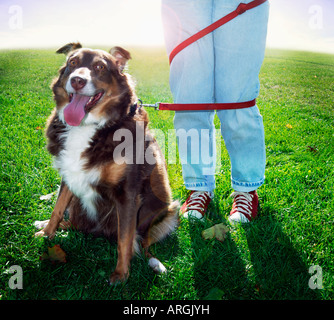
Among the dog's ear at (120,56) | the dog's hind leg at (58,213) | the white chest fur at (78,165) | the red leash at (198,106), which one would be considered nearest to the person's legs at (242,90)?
the red leash at (198,106)

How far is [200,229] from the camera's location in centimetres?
244

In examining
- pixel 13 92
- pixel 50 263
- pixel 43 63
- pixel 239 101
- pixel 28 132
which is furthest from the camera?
pixel 43 63

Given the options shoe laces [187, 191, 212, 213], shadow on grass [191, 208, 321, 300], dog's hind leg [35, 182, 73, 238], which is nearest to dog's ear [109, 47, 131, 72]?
dog's hind leg [35, 182, 73, 238]

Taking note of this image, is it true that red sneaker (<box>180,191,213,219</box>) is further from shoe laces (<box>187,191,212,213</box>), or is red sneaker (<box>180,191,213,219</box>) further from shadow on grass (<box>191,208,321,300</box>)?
shadow on grass (<box>191,208,321,300</box>)

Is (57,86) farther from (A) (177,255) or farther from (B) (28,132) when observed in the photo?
(B) (28,132)

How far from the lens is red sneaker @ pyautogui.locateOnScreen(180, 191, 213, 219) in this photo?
2.63 m

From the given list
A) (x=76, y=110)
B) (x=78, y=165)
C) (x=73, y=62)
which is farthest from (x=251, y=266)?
(x=73, y=62)

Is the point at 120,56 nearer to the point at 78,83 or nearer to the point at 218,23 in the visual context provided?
the point at 78,83

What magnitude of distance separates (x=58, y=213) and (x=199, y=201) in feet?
3.98

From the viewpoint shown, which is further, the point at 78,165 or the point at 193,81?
the point at 193,81

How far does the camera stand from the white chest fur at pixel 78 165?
204 centimetres

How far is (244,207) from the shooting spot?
8.55ft

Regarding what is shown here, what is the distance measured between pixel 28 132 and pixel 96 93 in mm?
2726

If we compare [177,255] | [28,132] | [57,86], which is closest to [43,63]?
[28,132]
